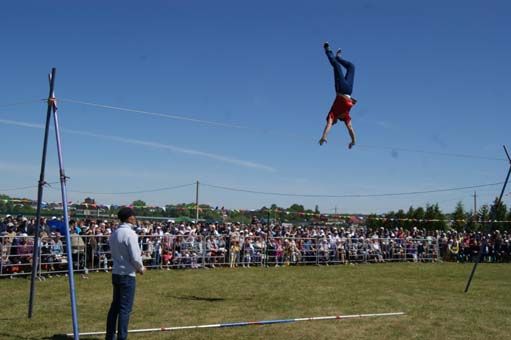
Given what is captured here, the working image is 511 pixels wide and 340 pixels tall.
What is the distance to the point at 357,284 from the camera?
1307 centimetres

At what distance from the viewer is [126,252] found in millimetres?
5941

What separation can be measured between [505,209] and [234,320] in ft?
133

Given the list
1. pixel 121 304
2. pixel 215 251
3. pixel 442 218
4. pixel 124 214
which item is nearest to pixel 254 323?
pixel 121 304

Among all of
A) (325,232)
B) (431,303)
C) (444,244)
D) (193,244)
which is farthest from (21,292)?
(444,244)

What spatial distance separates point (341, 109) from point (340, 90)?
1.20 feet

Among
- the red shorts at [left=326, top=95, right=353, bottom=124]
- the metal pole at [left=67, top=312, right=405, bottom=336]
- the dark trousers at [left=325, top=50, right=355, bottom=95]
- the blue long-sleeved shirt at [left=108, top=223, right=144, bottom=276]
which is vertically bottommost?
the metal pole at [left=67, top=312, right=405, bottom=336]

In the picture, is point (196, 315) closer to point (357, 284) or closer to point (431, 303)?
point (431, 303)

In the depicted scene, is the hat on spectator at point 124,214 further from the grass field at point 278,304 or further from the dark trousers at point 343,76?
the dark trousers at point 343,76

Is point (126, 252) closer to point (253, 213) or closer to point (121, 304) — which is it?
point (121, 304)

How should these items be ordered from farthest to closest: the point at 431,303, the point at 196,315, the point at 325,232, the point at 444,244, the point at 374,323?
the point at 444,244, the point at 325,232, the point at 431,303, the point at 196,315, the point at 374,323

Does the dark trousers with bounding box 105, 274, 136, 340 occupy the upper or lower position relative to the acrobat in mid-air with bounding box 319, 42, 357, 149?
lower

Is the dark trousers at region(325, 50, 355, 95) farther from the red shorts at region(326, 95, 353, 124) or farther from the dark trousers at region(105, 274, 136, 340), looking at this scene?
the dark trousers at region(105, 274, 136, 340)

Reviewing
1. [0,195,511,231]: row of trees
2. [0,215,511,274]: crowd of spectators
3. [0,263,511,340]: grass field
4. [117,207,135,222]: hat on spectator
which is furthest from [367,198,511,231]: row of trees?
[117,207,135,222]: hat on spectator

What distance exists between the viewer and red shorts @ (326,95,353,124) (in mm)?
9656
